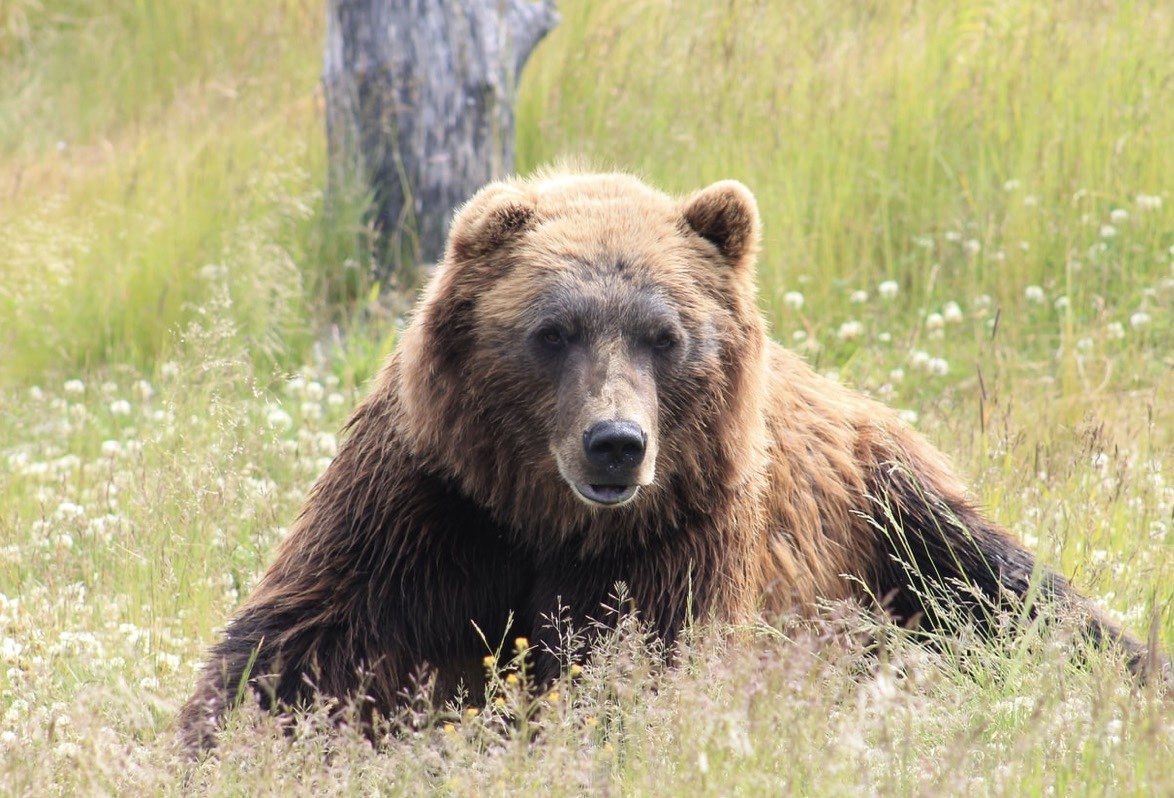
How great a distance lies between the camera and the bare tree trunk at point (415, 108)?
7.68 meters

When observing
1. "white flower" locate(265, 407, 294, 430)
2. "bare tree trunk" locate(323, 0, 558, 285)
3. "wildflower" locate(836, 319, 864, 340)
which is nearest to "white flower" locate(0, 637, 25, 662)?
"white flower" locate(265, 407, 294, 430)

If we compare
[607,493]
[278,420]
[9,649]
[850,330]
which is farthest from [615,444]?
[850,330]

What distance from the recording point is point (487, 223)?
14.4 ft

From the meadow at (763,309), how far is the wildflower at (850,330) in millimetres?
98

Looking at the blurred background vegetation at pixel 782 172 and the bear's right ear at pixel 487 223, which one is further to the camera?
the blurred background vegetation at pixel 782 172

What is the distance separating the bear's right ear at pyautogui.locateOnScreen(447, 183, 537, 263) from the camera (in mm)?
4398

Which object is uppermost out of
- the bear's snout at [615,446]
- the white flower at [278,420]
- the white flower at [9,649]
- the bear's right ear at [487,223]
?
the bear's right ear at [487,223]

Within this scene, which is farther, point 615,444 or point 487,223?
point 487,223

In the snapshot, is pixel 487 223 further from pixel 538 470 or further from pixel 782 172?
pixel 782 172

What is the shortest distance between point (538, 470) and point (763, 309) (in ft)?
12.3

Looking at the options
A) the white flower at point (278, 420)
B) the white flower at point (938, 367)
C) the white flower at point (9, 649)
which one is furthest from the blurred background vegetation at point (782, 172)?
the white flower at point (9, 649)

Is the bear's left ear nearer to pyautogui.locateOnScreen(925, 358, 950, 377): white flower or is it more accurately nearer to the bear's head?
the bear's head

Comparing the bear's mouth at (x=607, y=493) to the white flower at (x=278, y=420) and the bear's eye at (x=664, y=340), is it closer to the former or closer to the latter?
the bear's eye at (x=664, y=340)

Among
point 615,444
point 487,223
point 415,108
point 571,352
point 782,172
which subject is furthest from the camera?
point 782,172
